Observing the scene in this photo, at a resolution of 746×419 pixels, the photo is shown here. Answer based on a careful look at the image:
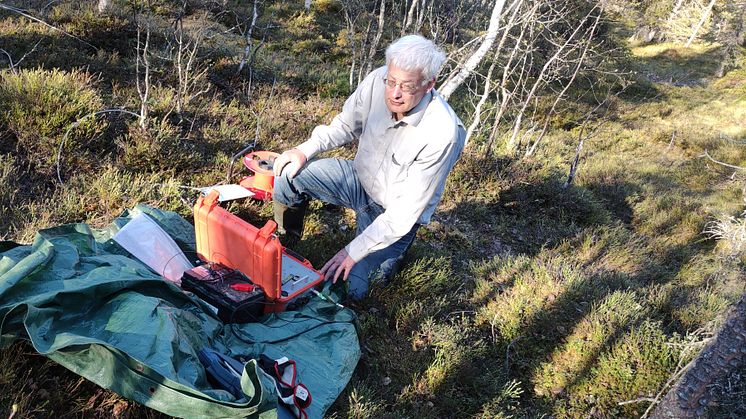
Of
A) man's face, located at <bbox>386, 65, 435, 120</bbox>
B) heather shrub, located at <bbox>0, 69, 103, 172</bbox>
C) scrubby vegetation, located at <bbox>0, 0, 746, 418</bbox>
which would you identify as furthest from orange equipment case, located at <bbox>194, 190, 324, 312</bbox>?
heather shrub, located at <bbox>0, 69, 103, 172</bbox>

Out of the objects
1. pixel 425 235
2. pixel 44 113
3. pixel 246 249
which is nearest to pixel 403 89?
pixel 246 249

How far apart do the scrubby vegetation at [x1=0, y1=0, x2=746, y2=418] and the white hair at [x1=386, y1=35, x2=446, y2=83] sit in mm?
1562

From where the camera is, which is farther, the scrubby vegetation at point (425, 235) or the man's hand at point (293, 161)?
the man's hand at point (293, 161)

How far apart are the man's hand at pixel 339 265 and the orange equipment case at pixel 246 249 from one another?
0.07m

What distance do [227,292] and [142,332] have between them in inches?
23.4

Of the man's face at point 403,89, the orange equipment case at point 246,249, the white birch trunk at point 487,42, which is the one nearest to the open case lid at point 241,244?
the orange equipment case at point 246,249

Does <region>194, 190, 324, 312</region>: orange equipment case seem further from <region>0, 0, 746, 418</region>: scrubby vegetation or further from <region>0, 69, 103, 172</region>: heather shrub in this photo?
<region>0, 69, 103, 172</region>: heather shrub

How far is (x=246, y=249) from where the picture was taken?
9.27 ft

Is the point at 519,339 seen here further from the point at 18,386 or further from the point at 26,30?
the point at 26,30

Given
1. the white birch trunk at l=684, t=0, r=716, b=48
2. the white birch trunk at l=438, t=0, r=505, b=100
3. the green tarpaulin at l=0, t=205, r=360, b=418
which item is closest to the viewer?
the green tarpaulin at l=0, t=205, r=360, b=418

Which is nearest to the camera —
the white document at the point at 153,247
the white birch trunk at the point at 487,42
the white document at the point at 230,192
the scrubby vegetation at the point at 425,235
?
the white document at the point at 153,247

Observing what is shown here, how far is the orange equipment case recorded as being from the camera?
271 cm

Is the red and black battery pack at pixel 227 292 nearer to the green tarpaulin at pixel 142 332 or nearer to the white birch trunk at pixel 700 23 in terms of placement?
the green tarpaulin at pixel 142 332

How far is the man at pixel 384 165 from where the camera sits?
3027 millimetres
